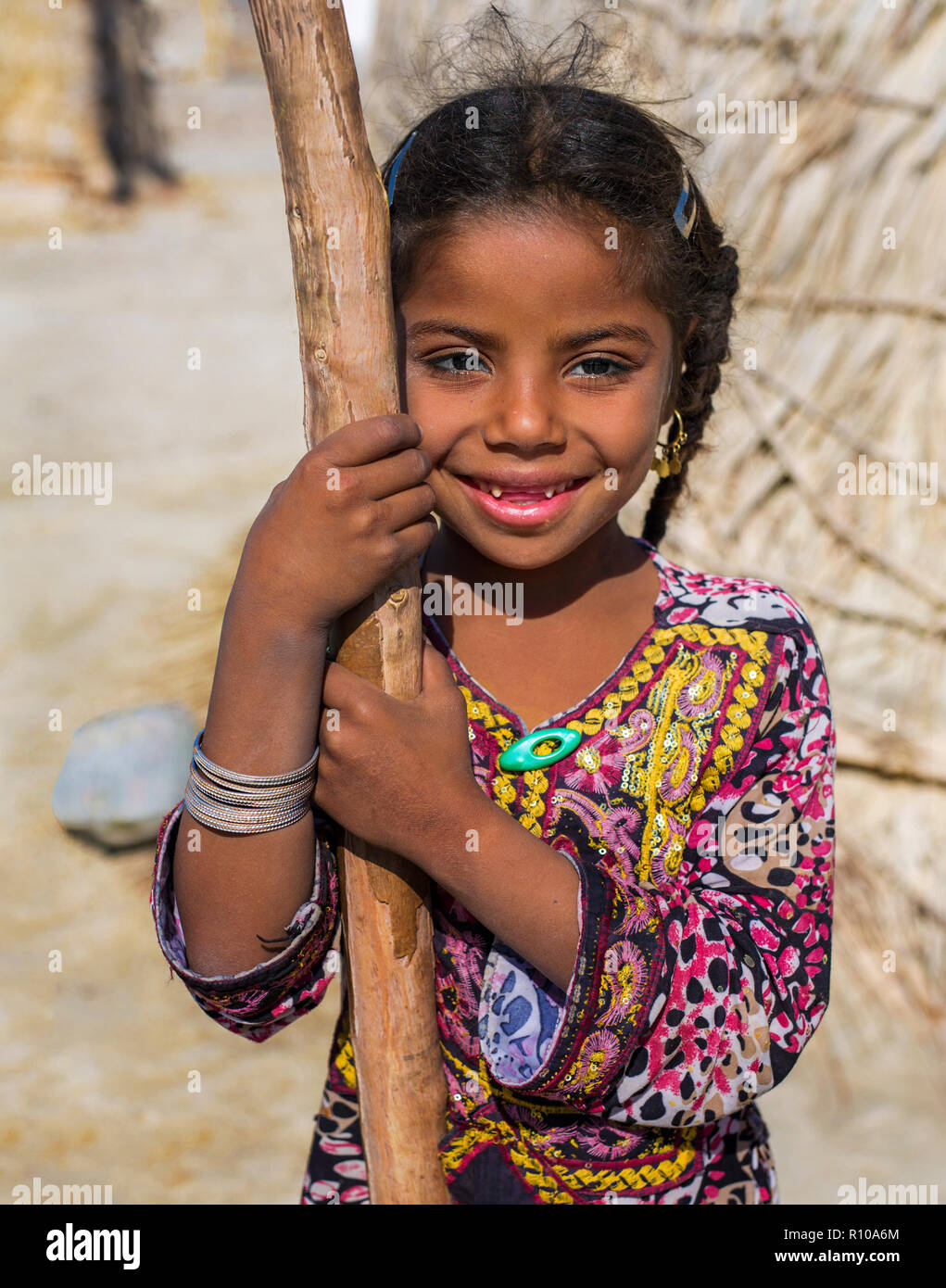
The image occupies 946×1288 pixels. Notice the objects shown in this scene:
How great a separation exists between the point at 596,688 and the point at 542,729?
4.0 inches

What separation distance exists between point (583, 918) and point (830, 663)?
265cm

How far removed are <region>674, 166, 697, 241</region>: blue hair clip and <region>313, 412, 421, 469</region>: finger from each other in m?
0.54

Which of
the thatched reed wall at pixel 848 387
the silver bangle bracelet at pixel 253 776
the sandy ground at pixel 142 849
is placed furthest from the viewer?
the sandy ground at pixel 142 849

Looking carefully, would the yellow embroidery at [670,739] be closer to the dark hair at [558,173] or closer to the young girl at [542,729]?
the young girl at [542,729]

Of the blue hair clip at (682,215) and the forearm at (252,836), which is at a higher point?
the blue hair clip at (682,215)

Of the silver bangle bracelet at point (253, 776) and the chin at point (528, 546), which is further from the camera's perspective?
the chin at point (528, 546)

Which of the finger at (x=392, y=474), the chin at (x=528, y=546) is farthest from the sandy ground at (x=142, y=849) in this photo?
the finger at (x=392, y=474)

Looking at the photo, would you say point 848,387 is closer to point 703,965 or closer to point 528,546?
point 528,546

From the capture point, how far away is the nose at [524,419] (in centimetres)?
121

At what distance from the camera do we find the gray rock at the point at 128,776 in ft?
14.3

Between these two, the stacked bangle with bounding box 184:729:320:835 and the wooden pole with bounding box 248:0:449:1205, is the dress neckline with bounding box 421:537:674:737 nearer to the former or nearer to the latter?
the wooden pole with bounding box 248:0:449:1205

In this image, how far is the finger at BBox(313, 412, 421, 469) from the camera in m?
1.05

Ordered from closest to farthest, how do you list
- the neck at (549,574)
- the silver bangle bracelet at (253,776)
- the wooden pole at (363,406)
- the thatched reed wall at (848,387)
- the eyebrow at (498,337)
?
the wooden pole at (363,406)
the silver bangle bracelet at (253,776)
the eyebrow at (498,337)
the neck at (549,574)
the thatched reed wall at (848,387)

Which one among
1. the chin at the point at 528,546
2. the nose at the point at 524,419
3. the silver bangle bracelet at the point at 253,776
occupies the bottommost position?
the silver bangle bracelet at the point at 253,776
